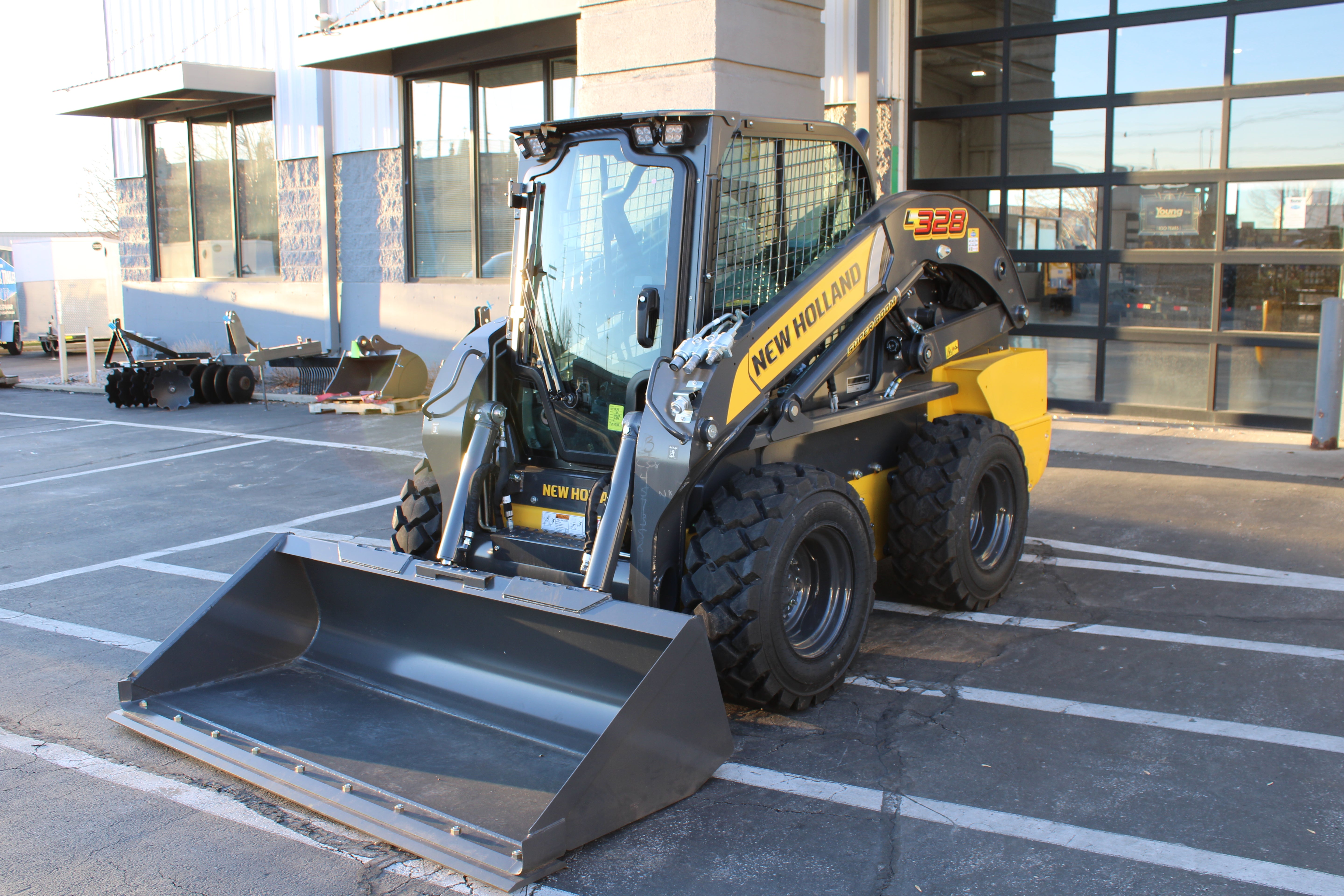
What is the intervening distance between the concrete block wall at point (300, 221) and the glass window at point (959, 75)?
9997 millimetres

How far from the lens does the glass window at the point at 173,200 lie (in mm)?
21375

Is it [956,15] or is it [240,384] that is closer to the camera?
[956,15]

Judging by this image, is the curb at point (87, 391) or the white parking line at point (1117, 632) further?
the curb at point (87, 391)

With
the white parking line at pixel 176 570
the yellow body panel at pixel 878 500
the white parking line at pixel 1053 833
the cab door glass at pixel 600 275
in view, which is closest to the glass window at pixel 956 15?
the yellow body panel at pixel 878 500

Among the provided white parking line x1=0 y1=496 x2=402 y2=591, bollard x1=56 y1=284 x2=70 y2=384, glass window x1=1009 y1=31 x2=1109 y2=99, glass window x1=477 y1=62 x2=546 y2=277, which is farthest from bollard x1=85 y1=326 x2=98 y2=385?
glass window x1=1009 y1=31 x2=1109 y2=99

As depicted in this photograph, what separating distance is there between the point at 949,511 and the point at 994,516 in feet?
2.66

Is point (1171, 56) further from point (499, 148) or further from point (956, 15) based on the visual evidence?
point (499, 148)

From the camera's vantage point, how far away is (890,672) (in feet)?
16.8

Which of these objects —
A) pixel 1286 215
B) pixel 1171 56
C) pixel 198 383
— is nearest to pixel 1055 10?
pixel 1171 56

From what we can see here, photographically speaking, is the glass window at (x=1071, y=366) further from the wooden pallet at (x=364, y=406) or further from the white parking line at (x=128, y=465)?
the white parking line at (x=128, y=465)

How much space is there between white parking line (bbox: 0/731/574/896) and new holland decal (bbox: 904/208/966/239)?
3.90 meters

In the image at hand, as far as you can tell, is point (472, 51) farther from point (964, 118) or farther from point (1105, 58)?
point (1105, 58)

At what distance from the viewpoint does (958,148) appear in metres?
12.5

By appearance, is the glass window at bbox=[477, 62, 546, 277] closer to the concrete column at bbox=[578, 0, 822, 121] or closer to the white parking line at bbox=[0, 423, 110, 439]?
the concrete column at bbox=[578, 0, 822, 121]
